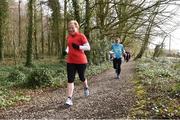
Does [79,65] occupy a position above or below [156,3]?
below

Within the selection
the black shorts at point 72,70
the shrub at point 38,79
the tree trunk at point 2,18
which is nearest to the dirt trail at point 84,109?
the black shorts at point 72,70

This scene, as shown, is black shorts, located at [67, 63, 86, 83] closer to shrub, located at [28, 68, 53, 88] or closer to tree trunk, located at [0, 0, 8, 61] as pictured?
shrub, located at [28, 68, 53, 88]

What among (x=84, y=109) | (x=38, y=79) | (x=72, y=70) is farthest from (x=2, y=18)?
(x=84, y=109)

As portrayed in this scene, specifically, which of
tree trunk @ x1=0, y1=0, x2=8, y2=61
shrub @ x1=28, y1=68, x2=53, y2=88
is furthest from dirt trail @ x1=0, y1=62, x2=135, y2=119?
tree trunk @ x1=0, y1=0, x2=8, y2=61

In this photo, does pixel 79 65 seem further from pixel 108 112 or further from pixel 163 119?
pixel 163 119

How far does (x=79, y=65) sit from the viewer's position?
1052 cm

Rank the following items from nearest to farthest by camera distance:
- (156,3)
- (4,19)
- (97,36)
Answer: (156,3)
(97,36)
(4,19)

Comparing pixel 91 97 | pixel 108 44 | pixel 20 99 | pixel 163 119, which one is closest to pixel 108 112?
pixel 163 119

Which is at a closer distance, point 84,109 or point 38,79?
point 84,109

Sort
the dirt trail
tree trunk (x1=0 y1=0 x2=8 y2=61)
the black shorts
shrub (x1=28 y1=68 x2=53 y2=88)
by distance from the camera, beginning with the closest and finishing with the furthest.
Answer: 1. the dirt trail
2. the black shorts
3. shrub (x1=28 y1=68 x2=53 y2=88)
4. tree trunk (x1=0 y1=0 x2=8 y2=61)

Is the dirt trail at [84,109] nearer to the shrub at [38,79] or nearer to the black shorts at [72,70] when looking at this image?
the black shorts at [72,70]

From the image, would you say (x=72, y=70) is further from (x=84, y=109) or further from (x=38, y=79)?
(x=38, y=79)

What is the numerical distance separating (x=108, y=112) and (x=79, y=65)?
1959mm

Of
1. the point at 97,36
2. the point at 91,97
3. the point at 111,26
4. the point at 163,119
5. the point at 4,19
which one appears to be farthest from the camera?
the point at 4,19
